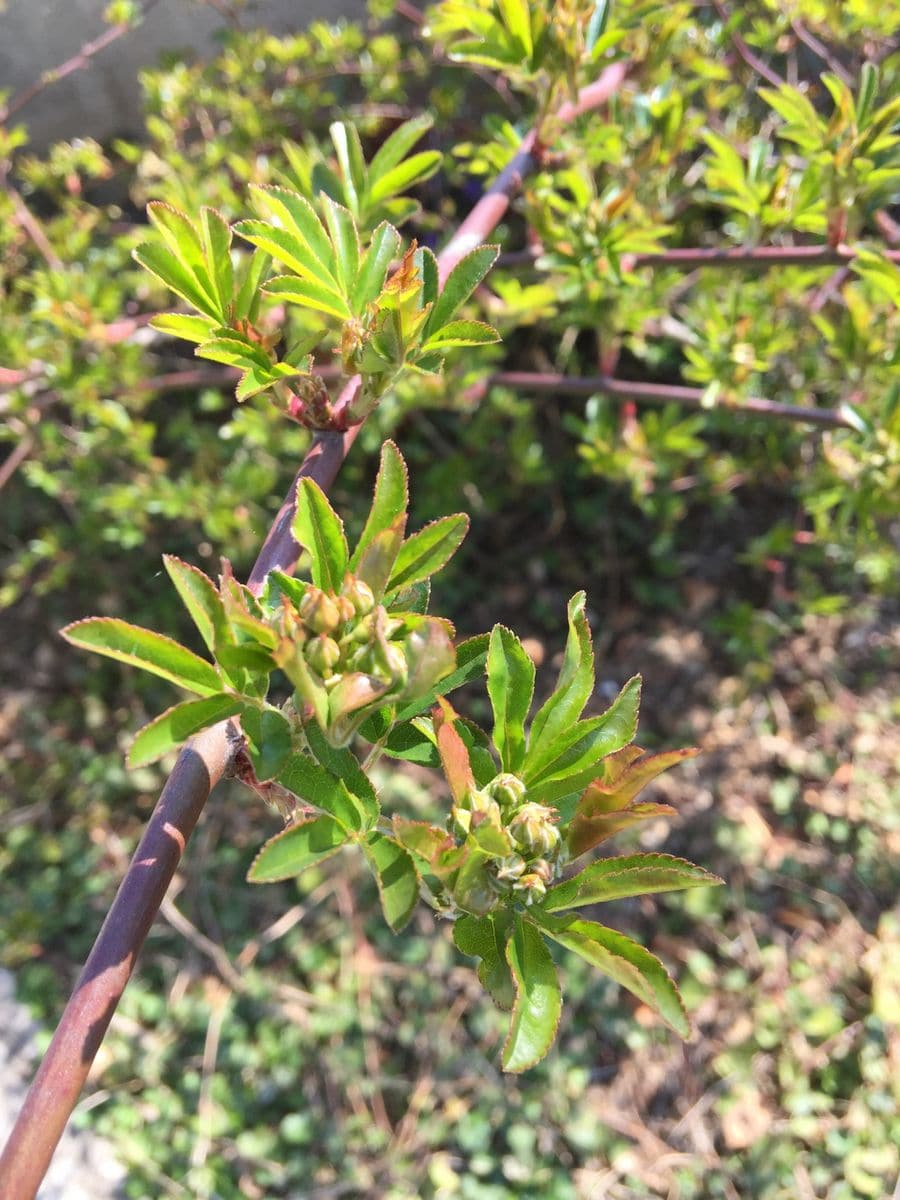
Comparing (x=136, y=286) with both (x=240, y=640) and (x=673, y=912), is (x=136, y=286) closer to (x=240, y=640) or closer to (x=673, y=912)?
(x=240, y=640)

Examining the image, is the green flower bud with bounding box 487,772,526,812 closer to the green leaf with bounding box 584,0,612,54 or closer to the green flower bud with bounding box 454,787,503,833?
the green flower bud with bounding box 454,787,503,833

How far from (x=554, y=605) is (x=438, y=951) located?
111 cm

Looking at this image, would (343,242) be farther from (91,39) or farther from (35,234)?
(91,39)

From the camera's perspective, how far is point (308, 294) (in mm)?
820

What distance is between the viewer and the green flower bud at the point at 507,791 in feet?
2.31

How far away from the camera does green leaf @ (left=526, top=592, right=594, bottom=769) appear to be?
2.32 feet

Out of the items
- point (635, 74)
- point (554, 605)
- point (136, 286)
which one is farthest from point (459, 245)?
point (554, 605)

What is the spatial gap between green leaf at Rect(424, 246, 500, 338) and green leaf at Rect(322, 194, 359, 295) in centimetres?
9

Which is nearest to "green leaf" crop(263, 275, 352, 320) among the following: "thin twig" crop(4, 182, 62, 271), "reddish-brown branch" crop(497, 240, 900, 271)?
"reddish-brown branch" crop(497, 240, 900, 271)

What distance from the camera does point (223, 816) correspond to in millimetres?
2639

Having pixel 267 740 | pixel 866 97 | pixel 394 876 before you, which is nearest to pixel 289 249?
pixel 267 740

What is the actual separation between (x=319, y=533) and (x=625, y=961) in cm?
41

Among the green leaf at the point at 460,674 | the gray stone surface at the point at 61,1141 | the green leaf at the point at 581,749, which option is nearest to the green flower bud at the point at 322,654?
the green leaf at the point at 460,674

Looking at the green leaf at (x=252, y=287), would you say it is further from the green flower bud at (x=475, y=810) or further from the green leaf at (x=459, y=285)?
the green flower bud at (x=475, y=810)
